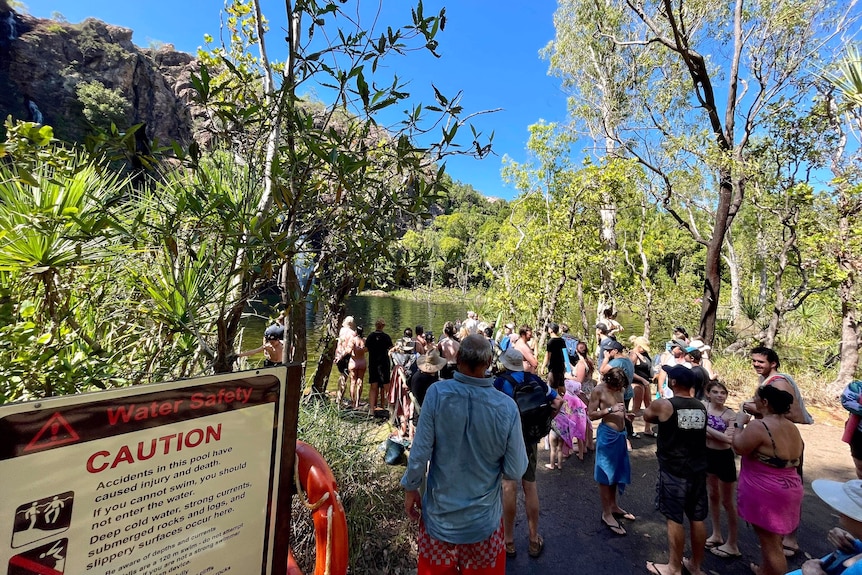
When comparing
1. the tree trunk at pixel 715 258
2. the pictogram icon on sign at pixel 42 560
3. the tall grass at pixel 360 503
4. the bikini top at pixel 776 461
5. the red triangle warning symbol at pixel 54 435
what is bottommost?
the tall grass at pixel 360 503

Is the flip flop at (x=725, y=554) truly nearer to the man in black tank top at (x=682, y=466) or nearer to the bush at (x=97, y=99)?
the man in black tank top at (x=682, y=466)

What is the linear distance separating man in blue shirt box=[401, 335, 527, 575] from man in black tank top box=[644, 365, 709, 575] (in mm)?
1392

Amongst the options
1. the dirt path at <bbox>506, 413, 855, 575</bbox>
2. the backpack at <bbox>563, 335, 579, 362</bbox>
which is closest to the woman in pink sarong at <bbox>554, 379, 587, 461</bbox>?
the dirt path at <bbox>506, 413, 855, 575</bbox>

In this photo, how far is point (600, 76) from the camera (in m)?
13.1

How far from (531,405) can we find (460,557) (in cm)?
127

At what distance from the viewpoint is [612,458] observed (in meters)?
3.46

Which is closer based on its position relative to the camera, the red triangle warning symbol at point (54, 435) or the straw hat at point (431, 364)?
the red triangle warning symbol at point (54, 435)

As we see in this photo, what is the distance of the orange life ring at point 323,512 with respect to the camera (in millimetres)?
1568

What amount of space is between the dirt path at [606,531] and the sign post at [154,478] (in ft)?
7.84

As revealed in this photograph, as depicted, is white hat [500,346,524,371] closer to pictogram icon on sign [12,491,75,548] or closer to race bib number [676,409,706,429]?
race bib number [676,409,706,429]

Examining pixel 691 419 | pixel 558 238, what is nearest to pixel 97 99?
pixel 558 238

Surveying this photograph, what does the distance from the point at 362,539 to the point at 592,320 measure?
52.6 feet

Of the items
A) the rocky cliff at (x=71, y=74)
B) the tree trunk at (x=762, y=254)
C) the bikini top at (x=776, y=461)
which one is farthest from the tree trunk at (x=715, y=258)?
the rocky cliff at (x=71, y=74)

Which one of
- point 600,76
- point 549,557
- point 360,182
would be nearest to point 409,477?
point 360,182
